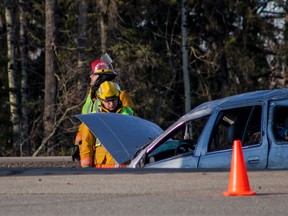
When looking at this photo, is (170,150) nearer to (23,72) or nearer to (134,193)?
(134,193)

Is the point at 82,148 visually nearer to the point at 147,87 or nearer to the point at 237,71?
the point at 147,87

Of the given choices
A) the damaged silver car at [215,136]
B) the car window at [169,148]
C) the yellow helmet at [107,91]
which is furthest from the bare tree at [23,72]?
the car window at [169,148]

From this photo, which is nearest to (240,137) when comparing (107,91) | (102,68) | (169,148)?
(169,148)

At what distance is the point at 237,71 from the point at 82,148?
25.2 m

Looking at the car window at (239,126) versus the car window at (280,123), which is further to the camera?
the car window at (239,126)

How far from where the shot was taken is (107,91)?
45.0 ft

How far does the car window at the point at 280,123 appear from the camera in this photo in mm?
11789

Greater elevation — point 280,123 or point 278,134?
point 280,123

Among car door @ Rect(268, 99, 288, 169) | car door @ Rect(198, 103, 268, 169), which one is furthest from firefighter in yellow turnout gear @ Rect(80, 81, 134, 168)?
car door @ Rect(268, 99, 288, 169)

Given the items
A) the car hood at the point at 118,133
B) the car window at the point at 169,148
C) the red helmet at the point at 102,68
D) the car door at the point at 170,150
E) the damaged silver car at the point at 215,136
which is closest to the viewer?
the damaged silver car at the point at 215,136

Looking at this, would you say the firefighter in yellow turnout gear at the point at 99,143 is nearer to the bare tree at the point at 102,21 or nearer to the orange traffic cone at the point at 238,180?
the orange traffic cone at the point at 238,180

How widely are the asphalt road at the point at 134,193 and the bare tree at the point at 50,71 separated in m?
17.7

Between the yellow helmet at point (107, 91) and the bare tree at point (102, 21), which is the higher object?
the bare tree at point (102, 21)

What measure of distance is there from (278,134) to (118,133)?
7.62 ft
